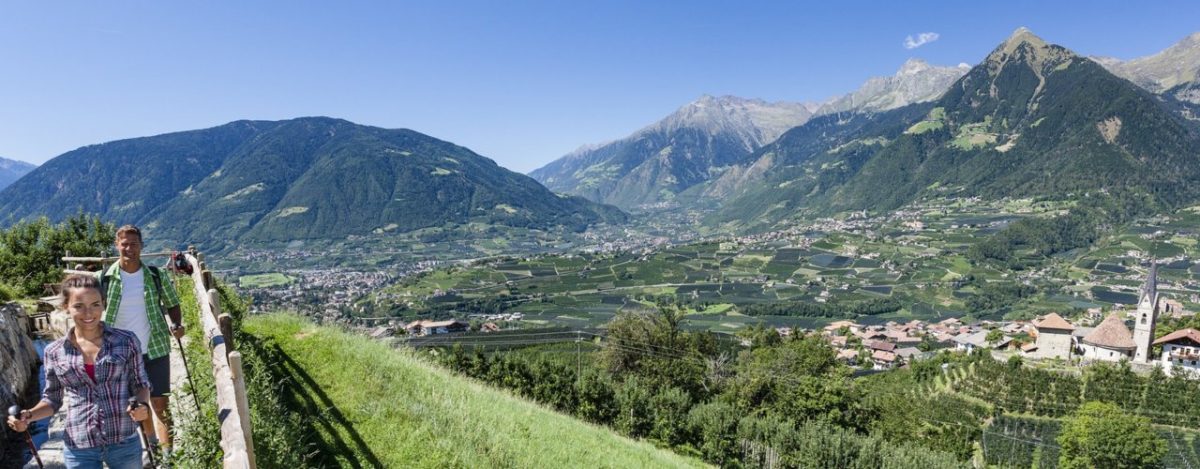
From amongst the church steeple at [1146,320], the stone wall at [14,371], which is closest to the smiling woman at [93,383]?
the stone wall at [14,371]

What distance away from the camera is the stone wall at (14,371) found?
657cm

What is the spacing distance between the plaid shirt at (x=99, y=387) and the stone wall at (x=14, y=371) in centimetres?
410

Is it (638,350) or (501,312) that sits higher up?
(638,350)

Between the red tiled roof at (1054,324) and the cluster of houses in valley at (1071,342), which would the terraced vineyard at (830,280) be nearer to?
the cluster of houses in valley at (1071,342)

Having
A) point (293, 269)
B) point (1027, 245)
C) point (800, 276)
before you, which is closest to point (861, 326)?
point (800, 276)

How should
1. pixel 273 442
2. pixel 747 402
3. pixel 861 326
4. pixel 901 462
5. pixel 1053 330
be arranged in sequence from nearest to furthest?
pixel 273 442 → pixel 901 462 → pixel 747 402 → pixel 1053 330 → pixel 861 326

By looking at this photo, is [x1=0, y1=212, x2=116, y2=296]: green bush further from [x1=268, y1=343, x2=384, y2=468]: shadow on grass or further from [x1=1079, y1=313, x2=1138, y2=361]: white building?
[x1=1079, y1=313, x2=1138, y2=361]: white building

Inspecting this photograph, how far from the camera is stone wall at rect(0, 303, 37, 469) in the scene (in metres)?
6.57

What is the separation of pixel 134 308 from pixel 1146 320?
258 ft

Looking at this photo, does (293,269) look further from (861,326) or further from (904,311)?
(904,311)

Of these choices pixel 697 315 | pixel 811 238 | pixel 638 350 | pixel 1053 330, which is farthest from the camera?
pixel 811 238

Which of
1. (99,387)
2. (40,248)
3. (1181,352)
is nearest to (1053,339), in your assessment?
(1181,352)

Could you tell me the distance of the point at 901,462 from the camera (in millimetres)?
19906

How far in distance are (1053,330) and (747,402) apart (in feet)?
177
